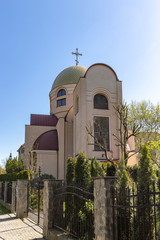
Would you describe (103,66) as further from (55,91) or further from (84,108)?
(55,91)

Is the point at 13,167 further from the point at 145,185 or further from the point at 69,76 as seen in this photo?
the point at 145,185

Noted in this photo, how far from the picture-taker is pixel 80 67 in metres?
31.9

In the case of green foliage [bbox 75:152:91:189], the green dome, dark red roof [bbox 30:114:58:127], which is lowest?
green foliage [bbox 75:152:91:189]

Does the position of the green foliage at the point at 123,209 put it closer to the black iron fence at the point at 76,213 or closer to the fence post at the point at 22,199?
the black iron fence at the point at 76,213

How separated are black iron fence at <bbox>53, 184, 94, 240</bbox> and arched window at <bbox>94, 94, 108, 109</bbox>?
45.2ft

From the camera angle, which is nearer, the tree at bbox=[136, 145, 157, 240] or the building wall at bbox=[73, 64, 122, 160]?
the tree at bbox=[136, 145, 157, 240]

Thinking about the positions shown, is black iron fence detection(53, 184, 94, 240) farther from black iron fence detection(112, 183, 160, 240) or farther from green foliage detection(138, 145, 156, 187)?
green foliage detection(138, 145, 156, 187)

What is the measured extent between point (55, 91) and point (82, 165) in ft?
76.6

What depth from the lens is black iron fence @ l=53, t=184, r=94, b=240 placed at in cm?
543

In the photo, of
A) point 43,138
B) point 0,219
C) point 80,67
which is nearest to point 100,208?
point 0,219

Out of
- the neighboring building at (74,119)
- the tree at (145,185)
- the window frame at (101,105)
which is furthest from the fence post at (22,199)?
the window frame at (101,105)

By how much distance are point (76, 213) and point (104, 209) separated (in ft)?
6.50

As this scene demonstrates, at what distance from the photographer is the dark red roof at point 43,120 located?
94.3 feet

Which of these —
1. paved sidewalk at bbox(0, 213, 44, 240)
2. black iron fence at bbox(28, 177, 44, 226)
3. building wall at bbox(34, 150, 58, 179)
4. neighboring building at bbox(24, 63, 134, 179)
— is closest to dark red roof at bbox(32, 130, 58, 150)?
neighboring building at bbox(24, 63, 134, 179)
